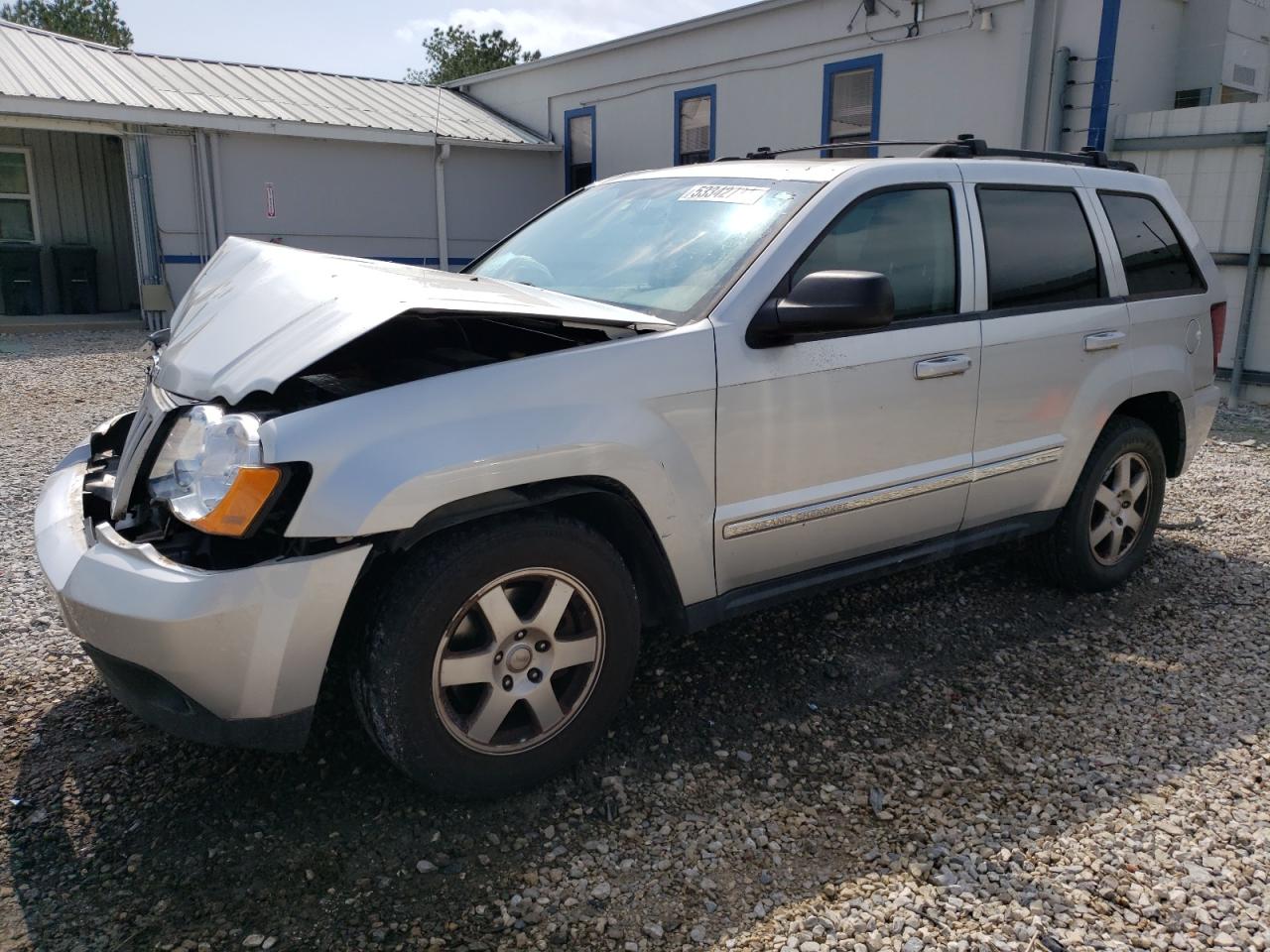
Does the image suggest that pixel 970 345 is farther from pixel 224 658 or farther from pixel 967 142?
pixel 224 658

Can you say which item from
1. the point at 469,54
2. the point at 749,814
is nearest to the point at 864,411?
the point at 749,814

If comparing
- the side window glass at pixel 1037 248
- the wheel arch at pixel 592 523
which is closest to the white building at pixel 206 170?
the side window glass at pixel 1037 248

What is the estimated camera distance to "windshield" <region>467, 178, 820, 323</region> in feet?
10.7

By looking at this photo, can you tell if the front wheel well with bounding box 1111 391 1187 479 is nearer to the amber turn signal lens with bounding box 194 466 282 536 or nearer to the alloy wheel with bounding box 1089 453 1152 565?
the alloy wheel with bounding box 1089 453 1152 565

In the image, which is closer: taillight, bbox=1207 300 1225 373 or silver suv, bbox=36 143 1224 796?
silver suv, bbox=36 143 1224 796

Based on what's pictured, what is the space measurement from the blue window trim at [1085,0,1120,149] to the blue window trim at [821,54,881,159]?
7.89 feet

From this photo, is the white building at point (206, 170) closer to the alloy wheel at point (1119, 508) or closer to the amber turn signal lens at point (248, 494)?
the amber turn signal lens at point (248, 494)

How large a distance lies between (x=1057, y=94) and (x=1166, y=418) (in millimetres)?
7201

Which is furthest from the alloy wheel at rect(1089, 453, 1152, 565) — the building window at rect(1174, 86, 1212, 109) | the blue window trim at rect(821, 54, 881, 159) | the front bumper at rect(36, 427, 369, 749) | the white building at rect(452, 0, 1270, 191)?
the building window at rect(1174, 86, 1212, 109)

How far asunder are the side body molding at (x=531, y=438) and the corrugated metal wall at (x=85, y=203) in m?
16.3

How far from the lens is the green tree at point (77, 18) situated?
178 ft

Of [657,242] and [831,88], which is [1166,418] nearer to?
[657,242]

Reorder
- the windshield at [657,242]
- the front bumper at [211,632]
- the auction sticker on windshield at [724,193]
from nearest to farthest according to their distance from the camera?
the front bumper at [211,632] < the windshield at [657,242] < the auction sticker on windshield at [724,193]

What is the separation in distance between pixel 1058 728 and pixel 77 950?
2.92 m
